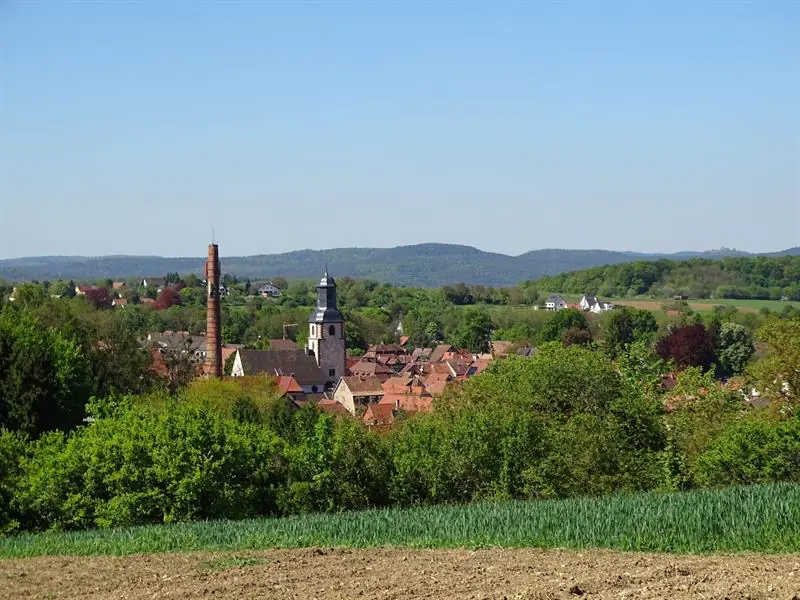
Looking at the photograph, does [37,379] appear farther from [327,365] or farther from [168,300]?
[168,300]

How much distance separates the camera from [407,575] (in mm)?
19156

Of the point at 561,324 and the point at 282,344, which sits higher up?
the point at 561,324

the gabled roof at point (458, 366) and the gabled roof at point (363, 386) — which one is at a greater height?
the gabled roof at point (363, 386)

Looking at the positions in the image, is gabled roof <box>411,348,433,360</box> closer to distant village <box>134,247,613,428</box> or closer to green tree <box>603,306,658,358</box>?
distant village <box>134,247,613,428</box>

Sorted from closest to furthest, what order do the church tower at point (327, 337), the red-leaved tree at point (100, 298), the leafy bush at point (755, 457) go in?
the leafy bush at point (755, 457)
the church tower at point (327, 337)
the red-leaved tree at point (100, 298)

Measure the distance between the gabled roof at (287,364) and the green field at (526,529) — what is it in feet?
233

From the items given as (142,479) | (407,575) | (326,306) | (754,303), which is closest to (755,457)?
(142,479)

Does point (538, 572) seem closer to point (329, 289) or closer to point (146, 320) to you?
point (329, 289)

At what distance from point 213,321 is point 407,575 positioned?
6585cm

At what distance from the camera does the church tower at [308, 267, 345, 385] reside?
105 m

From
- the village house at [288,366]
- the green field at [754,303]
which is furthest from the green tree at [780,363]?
the green field at [754,303]

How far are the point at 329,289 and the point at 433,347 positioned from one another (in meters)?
47.6

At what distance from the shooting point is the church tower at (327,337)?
105 metres

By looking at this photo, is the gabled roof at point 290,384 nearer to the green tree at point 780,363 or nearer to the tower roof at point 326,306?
the tower roof at point 326,306
